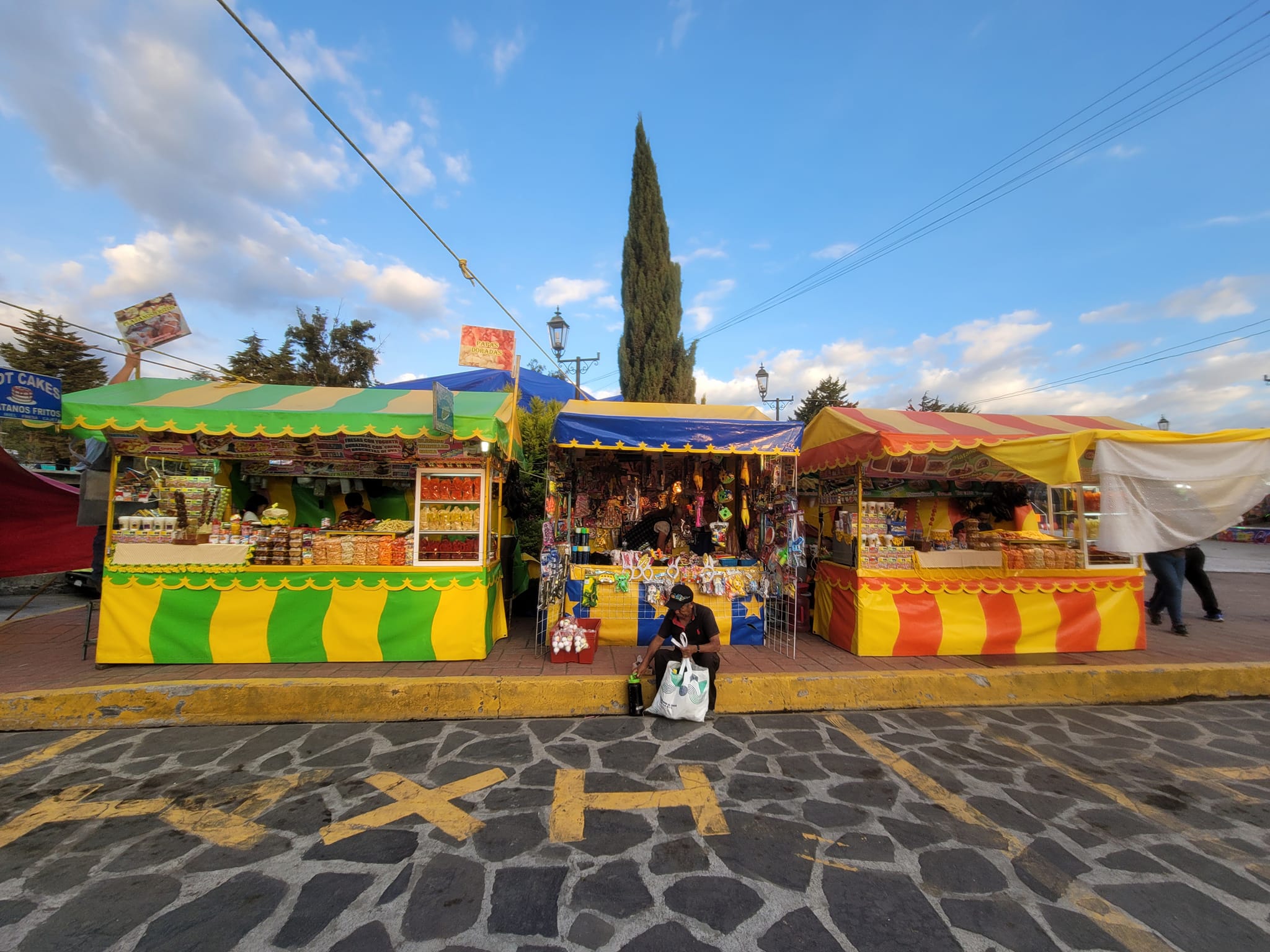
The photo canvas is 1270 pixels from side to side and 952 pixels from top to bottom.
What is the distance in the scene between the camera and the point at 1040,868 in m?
2.81

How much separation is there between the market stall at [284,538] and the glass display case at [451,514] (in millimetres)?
15

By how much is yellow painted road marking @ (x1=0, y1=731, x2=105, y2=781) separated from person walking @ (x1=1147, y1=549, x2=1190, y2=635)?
12168 millimetres

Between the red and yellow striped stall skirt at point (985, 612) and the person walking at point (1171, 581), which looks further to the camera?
the person walking at point (1171, 581)

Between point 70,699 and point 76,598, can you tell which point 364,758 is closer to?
point 70,699

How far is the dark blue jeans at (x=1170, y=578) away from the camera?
7.30 metres

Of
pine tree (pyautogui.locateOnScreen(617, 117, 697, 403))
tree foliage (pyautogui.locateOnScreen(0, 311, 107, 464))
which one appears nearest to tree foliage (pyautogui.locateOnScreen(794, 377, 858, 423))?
pine tree (pyautogui.locateOnScreen(617, 117, 697, 403))

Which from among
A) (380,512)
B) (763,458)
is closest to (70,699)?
(380,512)

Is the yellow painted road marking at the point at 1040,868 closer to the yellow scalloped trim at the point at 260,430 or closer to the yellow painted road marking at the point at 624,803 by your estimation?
the yellow painted road marking at the point at 624,803

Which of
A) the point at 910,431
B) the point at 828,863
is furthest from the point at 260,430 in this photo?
the point at 910,431

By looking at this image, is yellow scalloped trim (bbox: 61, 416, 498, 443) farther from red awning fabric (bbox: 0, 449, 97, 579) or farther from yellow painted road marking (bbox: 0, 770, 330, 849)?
red awning fabric (bbox: 0, 449, 97, 579)

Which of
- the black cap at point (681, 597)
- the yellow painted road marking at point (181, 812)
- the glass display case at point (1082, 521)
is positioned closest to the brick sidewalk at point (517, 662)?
the black cap at point (681, 597)

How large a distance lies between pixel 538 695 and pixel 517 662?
819 millimetres

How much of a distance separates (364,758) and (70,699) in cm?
293

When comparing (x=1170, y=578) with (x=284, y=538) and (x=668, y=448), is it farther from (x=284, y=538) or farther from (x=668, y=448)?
(x=284, y=538)
